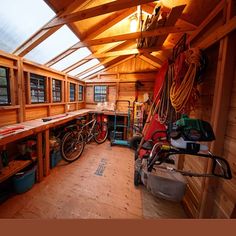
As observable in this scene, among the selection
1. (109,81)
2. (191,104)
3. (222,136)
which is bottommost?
(222,136)

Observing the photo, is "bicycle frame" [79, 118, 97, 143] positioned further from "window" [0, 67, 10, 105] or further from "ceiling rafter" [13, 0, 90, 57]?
"ceiling rafter" [13, 0, 90, 57]

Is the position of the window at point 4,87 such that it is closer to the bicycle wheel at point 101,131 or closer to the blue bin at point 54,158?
the blue bin at point 54,158

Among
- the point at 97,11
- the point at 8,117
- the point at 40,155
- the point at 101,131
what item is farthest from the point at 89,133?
the point at 97,11

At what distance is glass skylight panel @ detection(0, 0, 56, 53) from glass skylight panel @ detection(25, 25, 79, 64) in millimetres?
331

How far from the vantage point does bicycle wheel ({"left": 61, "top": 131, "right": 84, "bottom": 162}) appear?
2775 millimetres

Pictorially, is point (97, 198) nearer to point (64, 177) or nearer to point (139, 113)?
point (64, 177)

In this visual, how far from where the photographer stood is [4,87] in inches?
79.4

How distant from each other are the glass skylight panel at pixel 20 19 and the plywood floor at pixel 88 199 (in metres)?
2.29

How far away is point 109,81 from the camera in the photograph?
4.55 metres

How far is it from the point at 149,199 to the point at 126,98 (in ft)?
10.8

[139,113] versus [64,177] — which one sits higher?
[139,113]

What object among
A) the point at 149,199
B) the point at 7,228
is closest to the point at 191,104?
the point at 149,199

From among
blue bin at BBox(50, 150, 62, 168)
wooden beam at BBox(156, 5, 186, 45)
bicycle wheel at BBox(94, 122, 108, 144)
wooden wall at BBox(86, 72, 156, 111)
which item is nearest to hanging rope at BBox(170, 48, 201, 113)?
wooden beam at BBox(156, 5, 186, 45)

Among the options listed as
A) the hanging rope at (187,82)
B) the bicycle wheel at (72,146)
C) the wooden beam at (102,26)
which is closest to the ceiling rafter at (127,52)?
the wooden beam at (102,26)
